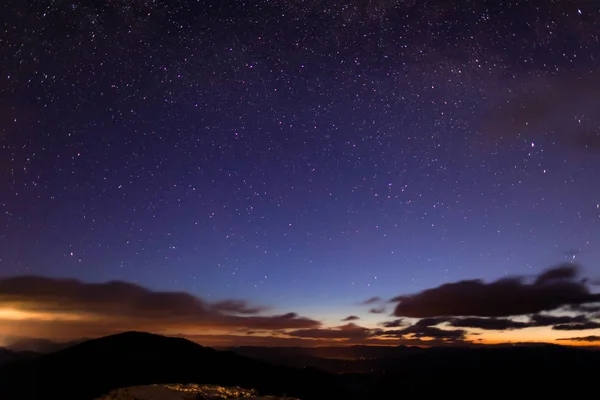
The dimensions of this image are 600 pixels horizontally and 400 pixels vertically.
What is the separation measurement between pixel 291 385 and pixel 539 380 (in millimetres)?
123285

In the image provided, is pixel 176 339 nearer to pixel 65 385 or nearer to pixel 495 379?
pixel 65 385

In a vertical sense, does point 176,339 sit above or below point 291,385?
above

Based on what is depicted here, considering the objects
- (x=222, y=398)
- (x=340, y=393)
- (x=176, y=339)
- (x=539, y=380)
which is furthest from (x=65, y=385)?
(x=539, y=380)

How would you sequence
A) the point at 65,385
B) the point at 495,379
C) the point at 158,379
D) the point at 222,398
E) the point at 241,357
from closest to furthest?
the point at 222,398 → the point at 65,385 → the point at 158,379 → the point at 241,357 → the point at 495,379

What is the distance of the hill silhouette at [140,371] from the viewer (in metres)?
106

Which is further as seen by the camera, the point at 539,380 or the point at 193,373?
the point at 539,380

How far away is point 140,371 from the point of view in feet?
390

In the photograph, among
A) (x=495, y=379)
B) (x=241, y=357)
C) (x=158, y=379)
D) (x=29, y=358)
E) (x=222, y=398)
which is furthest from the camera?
(x=495, y=379)

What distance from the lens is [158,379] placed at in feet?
387

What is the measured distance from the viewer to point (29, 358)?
134375 mm

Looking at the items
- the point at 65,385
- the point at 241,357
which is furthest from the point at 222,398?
the point at 241,357

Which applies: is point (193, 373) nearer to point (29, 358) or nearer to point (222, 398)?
point (29, 358)

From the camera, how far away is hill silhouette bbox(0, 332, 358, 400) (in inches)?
4176

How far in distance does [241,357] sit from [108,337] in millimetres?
37208
